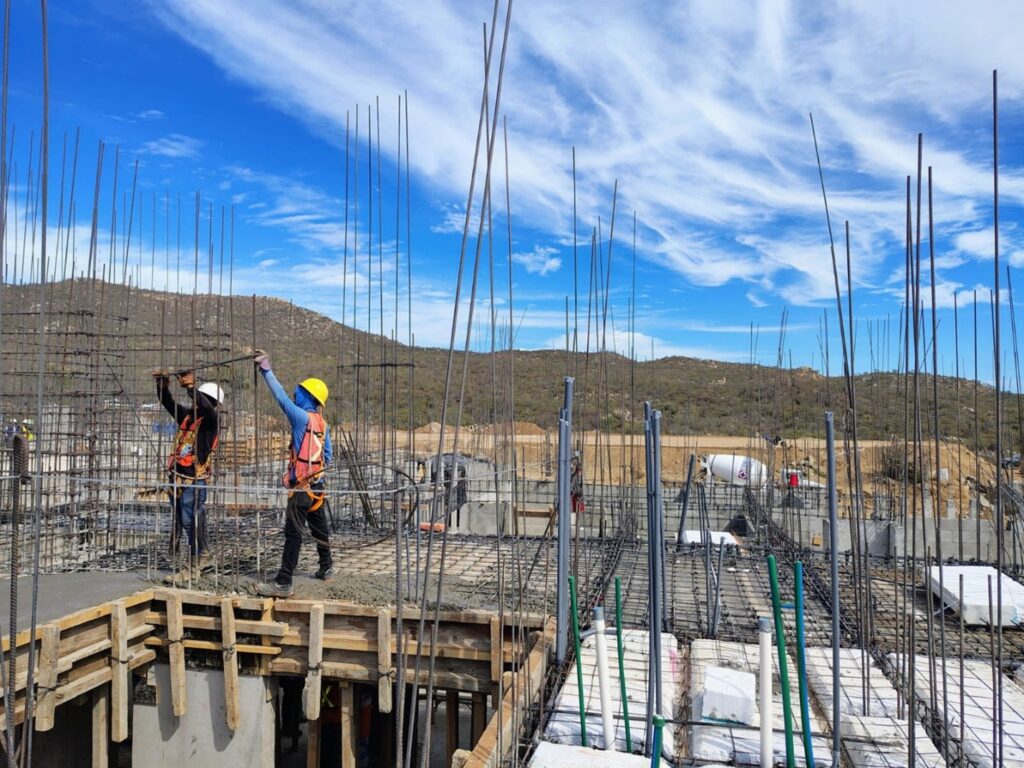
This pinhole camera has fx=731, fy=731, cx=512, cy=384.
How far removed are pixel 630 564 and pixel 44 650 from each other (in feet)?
17.2

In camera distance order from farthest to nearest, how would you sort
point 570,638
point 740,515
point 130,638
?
point 740,515, point 130,638, point 570,638

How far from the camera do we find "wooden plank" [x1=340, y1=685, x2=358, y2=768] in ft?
18.6

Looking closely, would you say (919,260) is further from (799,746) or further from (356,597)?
(356,597)

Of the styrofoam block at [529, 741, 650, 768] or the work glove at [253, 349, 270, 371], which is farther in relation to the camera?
the work glove at [253, 349, 270, 371]

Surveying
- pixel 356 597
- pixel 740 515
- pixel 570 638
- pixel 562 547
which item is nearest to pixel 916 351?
pixel 562 547

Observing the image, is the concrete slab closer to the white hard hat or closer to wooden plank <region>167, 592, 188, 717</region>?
wooden plank <region>167, 592, 188, 717</region>

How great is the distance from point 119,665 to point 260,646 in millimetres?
978

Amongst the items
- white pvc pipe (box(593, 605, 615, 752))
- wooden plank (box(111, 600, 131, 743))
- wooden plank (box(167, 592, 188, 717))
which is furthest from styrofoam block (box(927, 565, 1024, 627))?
wooden plank (box(111, 600, 131, 743))

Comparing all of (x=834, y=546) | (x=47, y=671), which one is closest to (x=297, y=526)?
(x=47, y=671)

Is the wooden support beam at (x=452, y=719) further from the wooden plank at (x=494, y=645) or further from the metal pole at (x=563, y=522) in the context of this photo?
the metal pole at (x=563, y=522)

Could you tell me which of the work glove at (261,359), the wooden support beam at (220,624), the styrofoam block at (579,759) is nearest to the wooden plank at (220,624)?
the wooden support beam at (220,624)

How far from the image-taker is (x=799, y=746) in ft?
11.8

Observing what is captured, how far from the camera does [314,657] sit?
5.34 meters

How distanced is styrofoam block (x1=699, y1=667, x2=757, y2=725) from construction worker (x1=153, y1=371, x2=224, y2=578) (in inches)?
167
